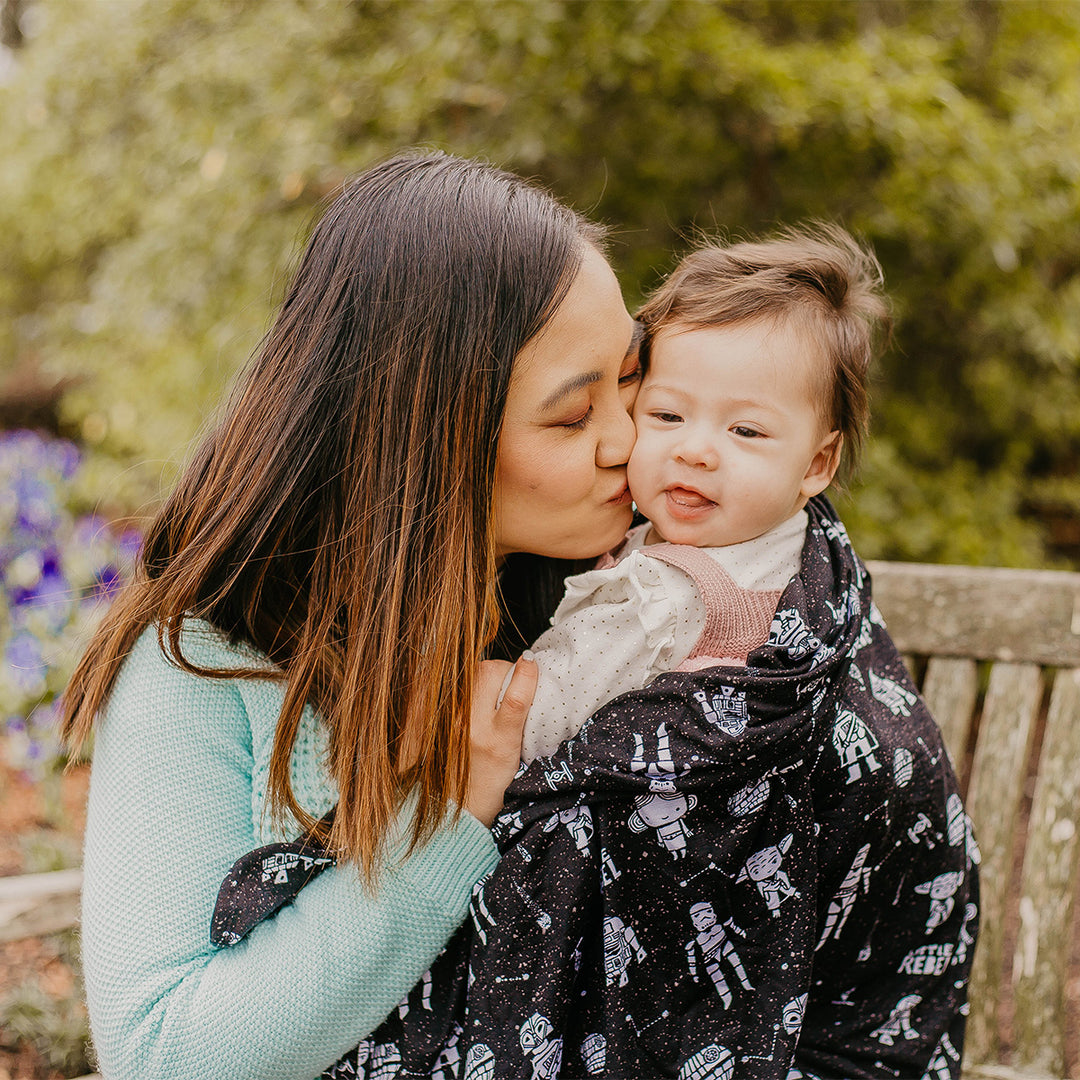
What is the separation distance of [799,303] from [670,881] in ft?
2.81

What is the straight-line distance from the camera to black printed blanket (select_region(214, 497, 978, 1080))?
131 cm

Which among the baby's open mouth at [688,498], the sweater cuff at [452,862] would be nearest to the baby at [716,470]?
the baby's open mouth at [688,498]

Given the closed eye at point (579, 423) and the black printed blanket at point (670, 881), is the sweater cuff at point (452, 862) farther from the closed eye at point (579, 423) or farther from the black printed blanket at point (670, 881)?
the closed eye at point (579, 423)

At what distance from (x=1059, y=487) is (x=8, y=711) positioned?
169 inches

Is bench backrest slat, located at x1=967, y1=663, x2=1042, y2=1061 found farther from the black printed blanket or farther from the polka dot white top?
the polka dot white top

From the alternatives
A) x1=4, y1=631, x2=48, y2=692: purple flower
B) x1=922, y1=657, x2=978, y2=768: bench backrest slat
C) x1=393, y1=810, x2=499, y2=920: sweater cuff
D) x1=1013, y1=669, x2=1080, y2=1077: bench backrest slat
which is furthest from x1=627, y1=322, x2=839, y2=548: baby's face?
x1=4, y1=631, x2=48, y2=692: purple flower

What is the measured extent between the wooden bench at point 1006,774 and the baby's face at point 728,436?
0.54 metres

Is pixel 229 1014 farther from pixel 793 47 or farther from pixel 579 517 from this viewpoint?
pixel 793 47

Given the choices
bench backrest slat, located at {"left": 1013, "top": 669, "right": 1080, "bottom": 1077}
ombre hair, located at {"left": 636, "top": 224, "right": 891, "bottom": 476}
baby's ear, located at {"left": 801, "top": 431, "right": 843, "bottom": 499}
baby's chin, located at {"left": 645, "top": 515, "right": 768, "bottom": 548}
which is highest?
ombre hair, located at {"left": 636, "top": 224, "right": 891, "bottom": 476}

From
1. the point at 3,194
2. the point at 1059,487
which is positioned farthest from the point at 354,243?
the point at 3,194

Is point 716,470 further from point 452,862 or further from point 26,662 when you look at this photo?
point 26,662

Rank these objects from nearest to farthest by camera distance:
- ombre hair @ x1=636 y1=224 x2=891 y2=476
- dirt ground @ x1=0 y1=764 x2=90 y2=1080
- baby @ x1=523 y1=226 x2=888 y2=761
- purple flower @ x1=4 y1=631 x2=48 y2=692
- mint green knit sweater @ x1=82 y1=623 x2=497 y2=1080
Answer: mint green knit sweater @ x1=82 y1=623 x2=497 y2=1080
baby @ x1=523 y1=226 x2=888 y2=761
ombre hair @ x1=636 y1=224 x2=891 y2=476
dirt ground @ x1=0 y1=764 x2=90 y2=1080
purple flower @ x1=4 y1=631 x2=48 y2=692

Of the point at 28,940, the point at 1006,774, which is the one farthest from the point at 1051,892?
the point at 28,940

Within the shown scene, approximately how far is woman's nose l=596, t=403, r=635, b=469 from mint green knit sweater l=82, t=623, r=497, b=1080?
0.54 meters
